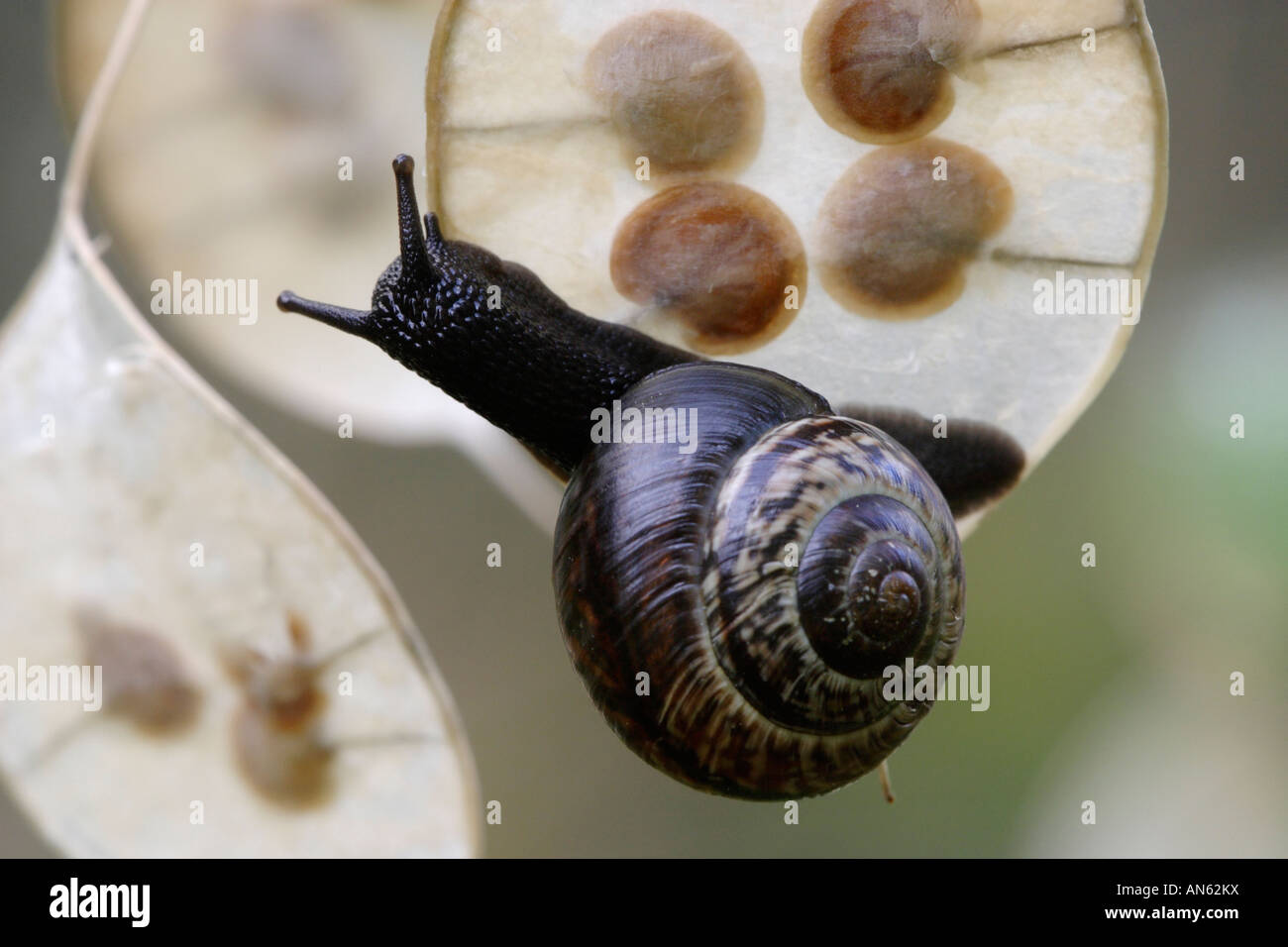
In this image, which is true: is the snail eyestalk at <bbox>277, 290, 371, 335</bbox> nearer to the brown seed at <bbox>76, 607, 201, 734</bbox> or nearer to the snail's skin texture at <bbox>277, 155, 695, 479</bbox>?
the snail's skin texture at <bbox>277, 155, 695, 479</bbox>

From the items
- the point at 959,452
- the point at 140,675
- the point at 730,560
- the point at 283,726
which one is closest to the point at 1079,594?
the point at 959,452

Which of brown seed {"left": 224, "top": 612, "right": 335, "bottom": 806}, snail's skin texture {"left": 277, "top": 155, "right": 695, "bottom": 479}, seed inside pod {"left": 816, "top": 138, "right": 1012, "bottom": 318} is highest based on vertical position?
seed inside pod {"left": 816, "top": 138, "right": 1012, "bottom": 318}

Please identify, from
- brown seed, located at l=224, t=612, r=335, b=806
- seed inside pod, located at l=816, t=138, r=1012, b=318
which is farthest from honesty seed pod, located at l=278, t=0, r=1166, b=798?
brown seed, located at l=224, t=612, r=335, b=806

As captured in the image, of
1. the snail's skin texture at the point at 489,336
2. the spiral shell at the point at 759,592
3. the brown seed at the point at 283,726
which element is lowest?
the brown seed at the point at 283,726

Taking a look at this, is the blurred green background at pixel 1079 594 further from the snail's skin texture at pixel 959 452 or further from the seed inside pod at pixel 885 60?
the seed inside pod at pixel 885 60

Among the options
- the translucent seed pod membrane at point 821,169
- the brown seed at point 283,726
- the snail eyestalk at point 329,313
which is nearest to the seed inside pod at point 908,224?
the translucent seed pod membrane at point 821,169

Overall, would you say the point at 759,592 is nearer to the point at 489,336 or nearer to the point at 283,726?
the point at 489,336
